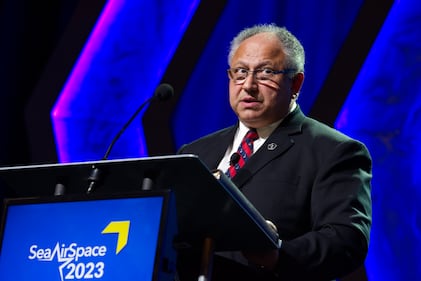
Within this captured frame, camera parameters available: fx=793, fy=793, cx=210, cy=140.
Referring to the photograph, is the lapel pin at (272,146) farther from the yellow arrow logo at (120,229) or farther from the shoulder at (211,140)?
the yellow arrow logo at (120,229)

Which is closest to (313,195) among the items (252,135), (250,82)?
(252,135)

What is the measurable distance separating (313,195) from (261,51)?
0.58 meters

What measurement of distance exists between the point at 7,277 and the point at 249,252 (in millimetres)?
573

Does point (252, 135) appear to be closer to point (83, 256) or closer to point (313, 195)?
point (313, 195)

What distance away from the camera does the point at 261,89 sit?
262 cm

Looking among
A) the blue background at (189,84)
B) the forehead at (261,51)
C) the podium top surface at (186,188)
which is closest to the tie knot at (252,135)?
the forehead at (261,51)

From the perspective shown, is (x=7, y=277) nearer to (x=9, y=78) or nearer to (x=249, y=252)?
(x=249, y=252)

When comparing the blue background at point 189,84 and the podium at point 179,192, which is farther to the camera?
the blue background at point 189,84

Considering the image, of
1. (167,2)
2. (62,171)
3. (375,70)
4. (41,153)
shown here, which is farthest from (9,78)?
(62,171)

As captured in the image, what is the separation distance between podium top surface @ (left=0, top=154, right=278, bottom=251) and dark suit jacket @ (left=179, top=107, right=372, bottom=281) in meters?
0.20

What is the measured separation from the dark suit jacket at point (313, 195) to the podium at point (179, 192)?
194 millimetres

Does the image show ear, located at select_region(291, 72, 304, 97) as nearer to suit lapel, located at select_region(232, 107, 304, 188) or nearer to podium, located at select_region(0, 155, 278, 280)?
suit lapel, located at select_region(232, 107, 304, 188)

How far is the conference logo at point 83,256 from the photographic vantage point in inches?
67.2

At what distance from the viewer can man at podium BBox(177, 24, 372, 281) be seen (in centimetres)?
207
